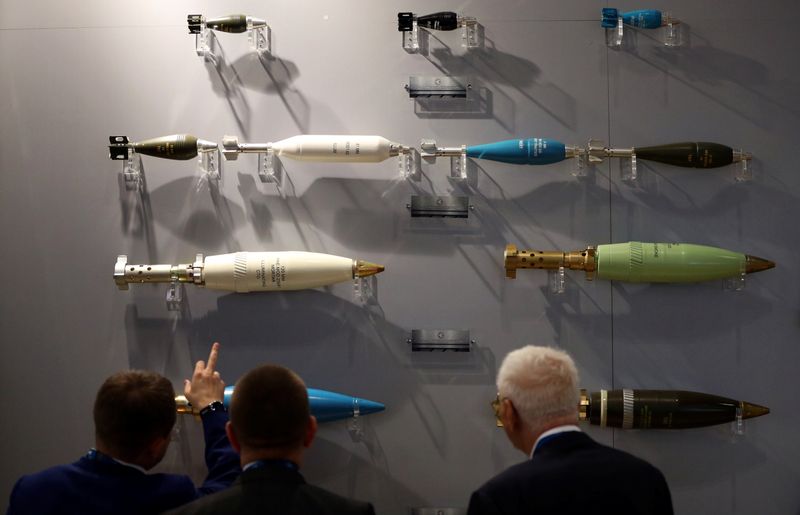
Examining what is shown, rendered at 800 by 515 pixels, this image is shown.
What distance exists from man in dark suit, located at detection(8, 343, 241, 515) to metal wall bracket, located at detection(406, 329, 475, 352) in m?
1.11

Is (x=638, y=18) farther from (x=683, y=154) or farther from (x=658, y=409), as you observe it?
(x=658, y=409)

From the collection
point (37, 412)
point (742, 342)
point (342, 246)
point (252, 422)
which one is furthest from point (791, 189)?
point (37, 412)

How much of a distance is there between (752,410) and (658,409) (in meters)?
0.34

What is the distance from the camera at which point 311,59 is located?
3189 millimetres

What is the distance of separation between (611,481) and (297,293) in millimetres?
1564

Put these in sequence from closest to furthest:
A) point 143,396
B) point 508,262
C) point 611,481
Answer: point 611,481
point 143,396
point 508,262

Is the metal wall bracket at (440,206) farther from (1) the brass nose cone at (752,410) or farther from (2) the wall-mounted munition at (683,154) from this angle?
(1) the brass nose cone at (752,410)

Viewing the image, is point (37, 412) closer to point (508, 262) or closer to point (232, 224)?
point (232, 224)

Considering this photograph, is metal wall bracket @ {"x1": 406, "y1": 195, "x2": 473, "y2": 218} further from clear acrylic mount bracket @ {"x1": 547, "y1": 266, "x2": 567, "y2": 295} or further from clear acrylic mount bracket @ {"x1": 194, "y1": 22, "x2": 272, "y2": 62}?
clear acrylic mount bracket @ {"x1": 194, "y1": 22, "x2": 272, "y2": 62}

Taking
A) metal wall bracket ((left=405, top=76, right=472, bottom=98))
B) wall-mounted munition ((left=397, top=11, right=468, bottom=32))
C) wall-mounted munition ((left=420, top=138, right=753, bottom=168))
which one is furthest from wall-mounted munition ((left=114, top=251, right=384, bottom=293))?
wall-mounted munition ((left=397, top=11, right=468, bottom=32))

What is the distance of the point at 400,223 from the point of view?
123 inches

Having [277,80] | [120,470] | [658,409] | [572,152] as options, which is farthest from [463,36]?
[120,470]

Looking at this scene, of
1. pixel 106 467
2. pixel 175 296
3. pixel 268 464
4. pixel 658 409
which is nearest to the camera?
pixel 268 464

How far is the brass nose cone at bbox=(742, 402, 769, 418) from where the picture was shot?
2977 mm
